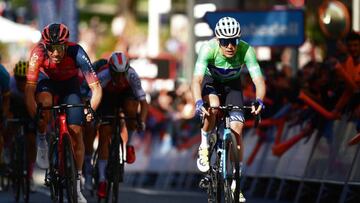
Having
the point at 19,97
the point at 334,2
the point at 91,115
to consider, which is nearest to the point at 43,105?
the point at 91,115

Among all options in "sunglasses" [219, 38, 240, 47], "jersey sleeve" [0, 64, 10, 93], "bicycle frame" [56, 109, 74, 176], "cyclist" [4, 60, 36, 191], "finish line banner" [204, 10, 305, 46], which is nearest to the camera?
"sunglasses" [219, 38, 240, 47]

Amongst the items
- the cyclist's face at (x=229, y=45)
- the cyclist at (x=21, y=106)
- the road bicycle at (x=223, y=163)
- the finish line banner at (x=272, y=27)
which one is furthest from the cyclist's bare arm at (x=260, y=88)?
the finish line banner at (x=272, y=27)

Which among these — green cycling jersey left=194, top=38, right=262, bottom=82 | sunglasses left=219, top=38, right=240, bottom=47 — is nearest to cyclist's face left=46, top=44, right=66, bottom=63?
green cycling jersey left=194, top=38, right=262, bottom=82

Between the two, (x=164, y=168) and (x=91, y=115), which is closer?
(x=91, y=115)

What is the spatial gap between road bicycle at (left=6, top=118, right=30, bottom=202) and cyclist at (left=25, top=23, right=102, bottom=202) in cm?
248

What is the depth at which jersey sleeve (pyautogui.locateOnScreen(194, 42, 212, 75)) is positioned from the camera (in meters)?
16.1

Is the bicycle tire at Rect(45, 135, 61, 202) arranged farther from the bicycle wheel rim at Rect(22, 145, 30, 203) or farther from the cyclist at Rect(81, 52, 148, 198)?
the bicycle wheel rim at Rect(22, 145, 30, 203)

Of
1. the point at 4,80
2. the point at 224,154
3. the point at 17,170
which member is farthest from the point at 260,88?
the point at 17,170

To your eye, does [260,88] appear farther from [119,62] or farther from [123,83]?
[123,83]

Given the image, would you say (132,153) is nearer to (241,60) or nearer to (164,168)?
(241,60)

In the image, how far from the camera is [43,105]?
1694cm

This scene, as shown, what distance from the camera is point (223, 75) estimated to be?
1647 cm

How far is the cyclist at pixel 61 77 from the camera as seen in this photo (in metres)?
16.4

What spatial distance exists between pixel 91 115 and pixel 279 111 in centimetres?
705
